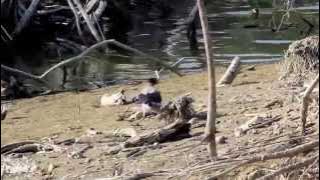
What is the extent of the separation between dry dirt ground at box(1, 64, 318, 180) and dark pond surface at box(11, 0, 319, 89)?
1.05 metres

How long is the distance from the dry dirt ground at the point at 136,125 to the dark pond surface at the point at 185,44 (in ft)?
3.44

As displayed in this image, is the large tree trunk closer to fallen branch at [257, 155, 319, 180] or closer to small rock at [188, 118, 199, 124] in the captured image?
fallen branch at [257, 155, 319, 180]

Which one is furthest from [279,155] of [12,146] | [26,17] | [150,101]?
[26,17]

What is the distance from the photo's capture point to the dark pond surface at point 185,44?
12156mm

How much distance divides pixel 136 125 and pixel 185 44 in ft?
22.2

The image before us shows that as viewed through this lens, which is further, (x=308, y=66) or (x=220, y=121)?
(x=308, y=66)

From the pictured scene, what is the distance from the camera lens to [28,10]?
1444 cm

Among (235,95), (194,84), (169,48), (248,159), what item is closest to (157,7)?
(169,48)

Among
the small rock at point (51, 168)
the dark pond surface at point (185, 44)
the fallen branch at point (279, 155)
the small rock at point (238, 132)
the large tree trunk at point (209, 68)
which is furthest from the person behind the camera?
the dark pond surface at point (185, 44)

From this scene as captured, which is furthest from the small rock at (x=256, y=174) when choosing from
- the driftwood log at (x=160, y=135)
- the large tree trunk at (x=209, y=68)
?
the driftwood log at (x=160, y=135)

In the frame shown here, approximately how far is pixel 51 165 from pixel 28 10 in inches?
329

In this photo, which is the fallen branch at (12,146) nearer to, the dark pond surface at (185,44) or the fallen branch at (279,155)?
the fallen branch at (279,155)

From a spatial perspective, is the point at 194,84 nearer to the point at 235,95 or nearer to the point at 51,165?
the point at 235,95

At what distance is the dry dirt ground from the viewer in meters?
5.84
